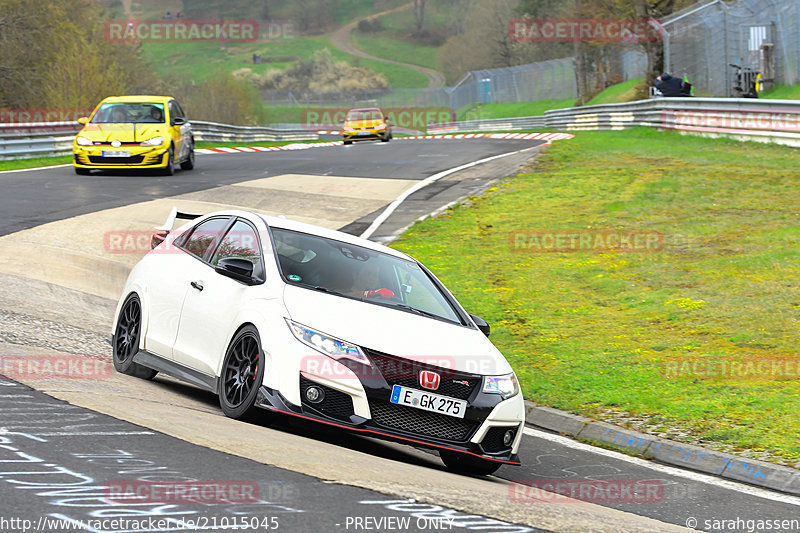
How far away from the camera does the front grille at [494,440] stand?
6961 millimetres

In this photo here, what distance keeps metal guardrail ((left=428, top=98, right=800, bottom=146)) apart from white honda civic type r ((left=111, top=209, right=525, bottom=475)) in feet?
62.5

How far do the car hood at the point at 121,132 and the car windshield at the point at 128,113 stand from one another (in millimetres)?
122

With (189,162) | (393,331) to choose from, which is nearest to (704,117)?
(189,162)

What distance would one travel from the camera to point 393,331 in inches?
277

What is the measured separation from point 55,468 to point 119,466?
0.32 metres

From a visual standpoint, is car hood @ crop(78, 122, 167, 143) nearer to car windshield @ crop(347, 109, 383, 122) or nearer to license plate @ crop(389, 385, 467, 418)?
license plate @ crop(389, 385, 467, 418)

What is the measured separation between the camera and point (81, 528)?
4.39 meters

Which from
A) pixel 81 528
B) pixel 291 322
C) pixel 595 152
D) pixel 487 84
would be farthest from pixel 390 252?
pixel 487 84

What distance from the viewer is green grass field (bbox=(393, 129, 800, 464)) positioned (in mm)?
9039

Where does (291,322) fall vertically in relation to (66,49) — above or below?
below

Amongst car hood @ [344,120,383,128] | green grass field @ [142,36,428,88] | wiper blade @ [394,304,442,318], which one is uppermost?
green grass field @ [142,36,428,88]

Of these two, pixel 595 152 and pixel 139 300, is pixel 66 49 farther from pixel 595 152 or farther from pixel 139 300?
pixel 139 300

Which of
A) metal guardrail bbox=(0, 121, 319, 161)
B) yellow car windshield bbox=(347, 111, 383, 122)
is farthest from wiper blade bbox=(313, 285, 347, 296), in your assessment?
yellow car windshield bbox=(347, 111, 383, 122)

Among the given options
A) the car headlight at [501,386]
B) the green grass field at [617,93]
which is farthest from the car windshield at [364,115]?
the car headlight at [501,386]
